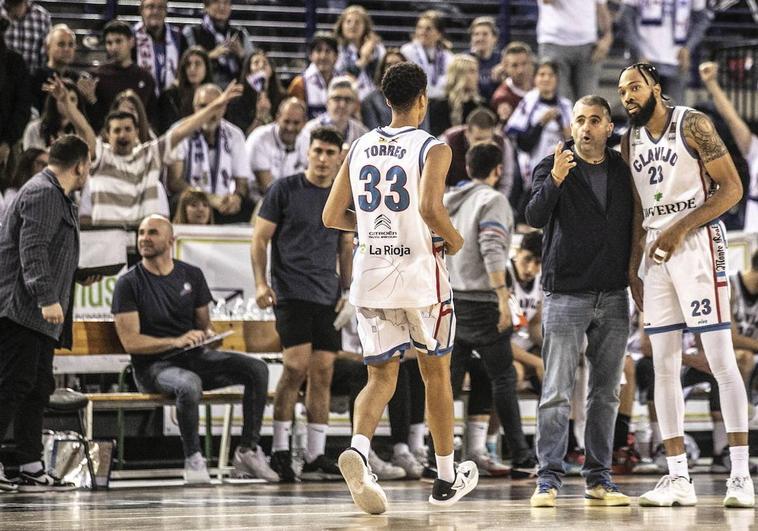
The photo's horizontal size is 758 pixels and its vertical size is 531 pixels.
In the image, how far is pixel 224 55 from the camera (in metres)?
14.1

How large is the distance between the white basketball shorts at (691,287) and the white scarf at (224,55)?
770 cm

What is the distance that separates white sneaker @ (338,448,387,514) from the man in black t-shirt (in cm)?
320

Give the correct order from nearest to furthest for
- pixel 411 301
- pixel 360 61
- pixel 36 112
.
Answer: pixel 411 301
pixel 36 112
pixel 360 61

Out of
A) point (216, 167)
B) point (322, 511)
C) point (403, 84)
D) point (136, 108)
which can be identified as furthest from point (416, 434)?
point (403, 84)

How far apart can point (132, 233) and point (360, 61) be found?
4.28m

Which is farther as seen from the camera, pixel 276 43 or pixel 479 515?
pixel 276 43

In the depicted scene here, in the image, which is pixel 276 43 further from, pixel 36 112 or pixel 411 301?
pixel 411 301

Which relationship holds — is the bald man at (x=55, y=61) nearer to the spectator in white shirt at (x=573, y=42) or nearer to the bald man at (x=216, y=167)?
the bald man at (x=216, y=167)

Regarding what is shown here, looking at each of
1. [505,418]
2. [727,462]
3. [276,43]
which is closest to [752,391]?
[727,462]

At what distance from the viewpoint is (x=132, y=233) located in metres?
11.2

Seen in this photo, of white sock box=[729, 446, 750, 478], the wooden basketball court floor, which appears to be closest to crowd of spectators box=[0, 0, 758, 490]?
the wooden basketball court floor

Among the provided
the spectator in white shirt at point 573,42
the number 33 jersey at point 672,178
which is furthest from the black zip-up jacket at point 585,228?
the spectator in white shirt at point 573,42

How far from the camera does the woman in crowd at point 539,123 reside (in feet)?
44.7

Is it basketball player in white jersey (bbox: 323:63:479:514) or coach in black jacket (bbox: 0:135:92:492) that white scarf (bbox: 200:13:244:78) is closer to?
coach in black jacket (bbox: 0:135:92:492)
